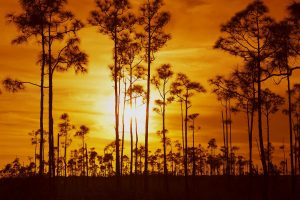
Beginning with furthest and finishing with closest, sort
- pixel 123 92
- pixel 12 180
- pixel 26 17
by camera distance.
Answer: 1. pixel 123 92
2. pixel 26 17
3. pixel 12 180

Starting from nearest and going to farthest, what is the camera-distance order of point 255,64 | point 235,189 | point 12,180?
point 12,180, point 255,64, point 235,189

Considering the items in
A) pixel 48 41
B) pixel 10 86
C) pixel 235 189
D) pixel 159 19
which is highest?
pixel 159 19

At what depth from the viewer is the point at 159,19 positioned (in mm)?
35281

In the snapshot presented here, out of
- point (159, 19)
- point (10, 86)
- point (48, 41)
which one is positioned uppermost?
point (159, 19)

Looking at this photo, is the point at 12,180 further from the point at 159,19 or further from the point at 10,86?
the point at 159,19

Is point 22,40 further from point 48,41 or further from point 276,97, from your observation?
point 276,97

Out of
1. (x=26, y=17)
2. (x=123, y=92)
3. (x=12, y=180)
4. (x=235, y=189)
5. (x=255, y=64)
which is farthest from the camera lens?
(x=235, y=189)

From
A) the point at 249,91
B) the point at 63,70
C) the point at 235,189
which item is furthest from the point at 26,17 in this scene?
the point at 235,189

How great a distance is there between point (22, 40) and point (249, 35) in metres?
13.3

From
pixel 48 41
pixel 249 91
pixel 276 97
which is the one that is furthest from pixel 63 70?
pixel 276 97

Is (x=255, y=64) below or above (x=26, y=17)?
below

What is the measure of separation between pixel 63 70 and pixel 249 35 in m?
11.3

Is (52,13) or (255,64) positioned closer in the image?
(52,13)

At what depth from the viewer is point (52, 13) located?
27.4m
